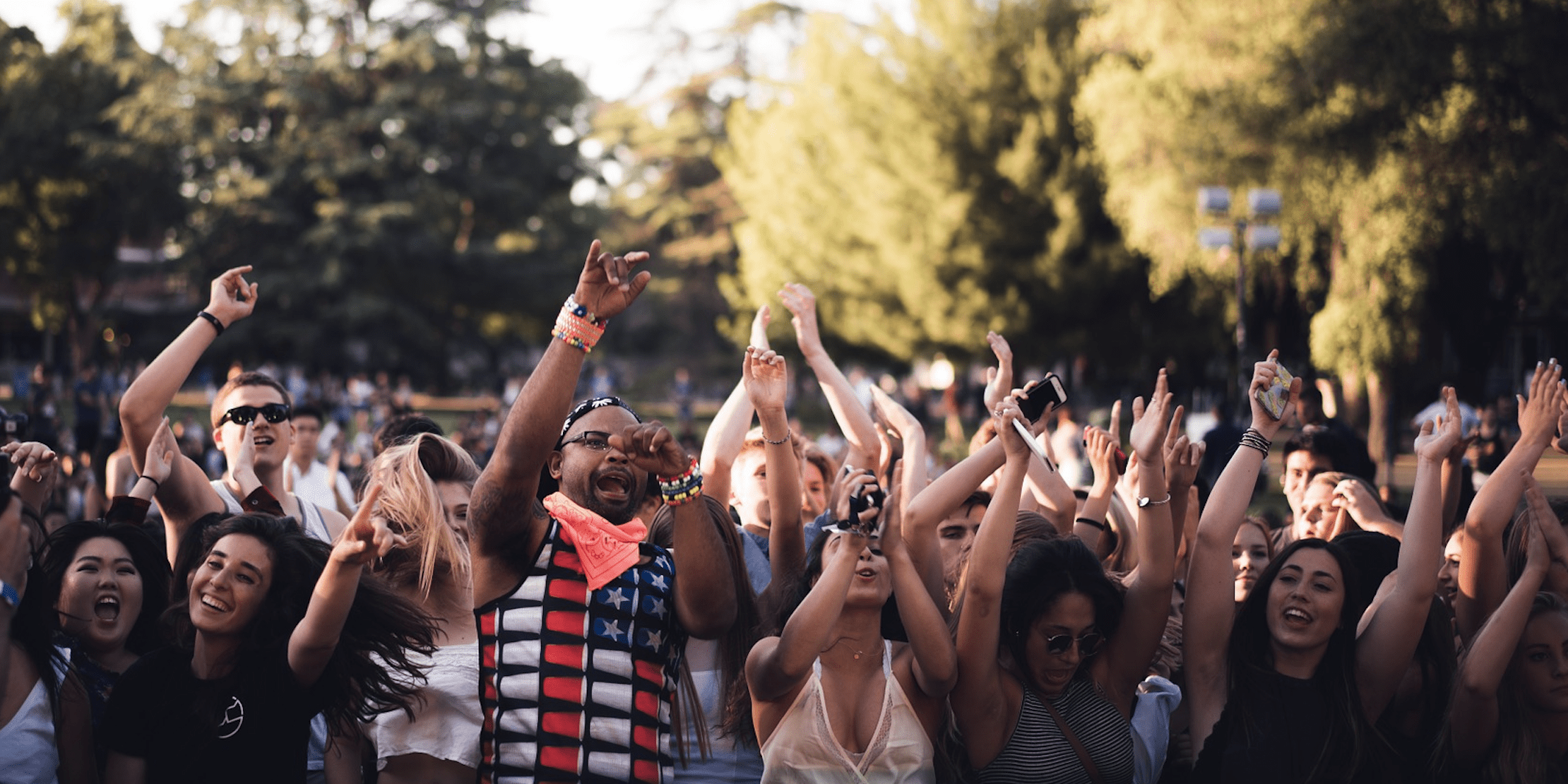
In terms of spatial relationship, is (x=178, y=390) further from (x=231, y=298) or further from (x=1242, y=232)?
(x=1242, y=232)

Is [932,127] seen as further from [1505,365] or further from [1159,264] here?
[1505,365]

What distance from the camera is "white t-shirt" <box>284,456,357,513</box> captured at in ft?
21.5

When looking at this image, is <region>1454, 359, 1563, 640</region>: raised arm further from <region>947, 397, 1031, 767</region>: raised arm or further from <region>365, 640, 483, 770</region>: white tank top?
<region>365, 640, 483, 770</region>: white tank top

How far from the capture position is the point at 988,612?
11.4 feet

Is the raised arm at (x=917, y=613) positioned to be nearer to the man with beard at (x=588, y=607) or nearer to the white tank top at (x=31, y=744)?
the man with beard at (x=588, y=607)

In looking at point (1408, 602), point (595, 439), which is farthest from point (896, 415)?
point (595, 439)

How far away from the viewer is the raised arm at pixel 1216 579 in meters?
3.65

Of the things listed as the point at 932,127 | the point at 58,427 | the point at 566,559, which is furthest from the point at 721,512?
the point at 932,127

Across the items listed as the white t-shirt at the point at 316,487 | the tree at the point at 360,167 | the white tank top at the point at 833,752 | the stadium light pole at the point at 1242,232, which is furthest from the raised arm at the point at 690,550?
the tree at the point at 360,167

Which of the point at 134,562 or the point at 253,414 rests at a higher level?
the point at 253,414

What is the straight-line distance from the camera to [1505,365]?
1121 inches

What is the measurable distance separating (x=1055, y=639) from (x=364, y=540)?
1.87m

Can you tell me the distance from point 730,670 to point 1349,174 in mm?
17309

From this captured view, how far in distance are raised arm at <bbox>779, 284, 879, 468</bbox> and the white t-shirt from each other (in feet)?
8.74
